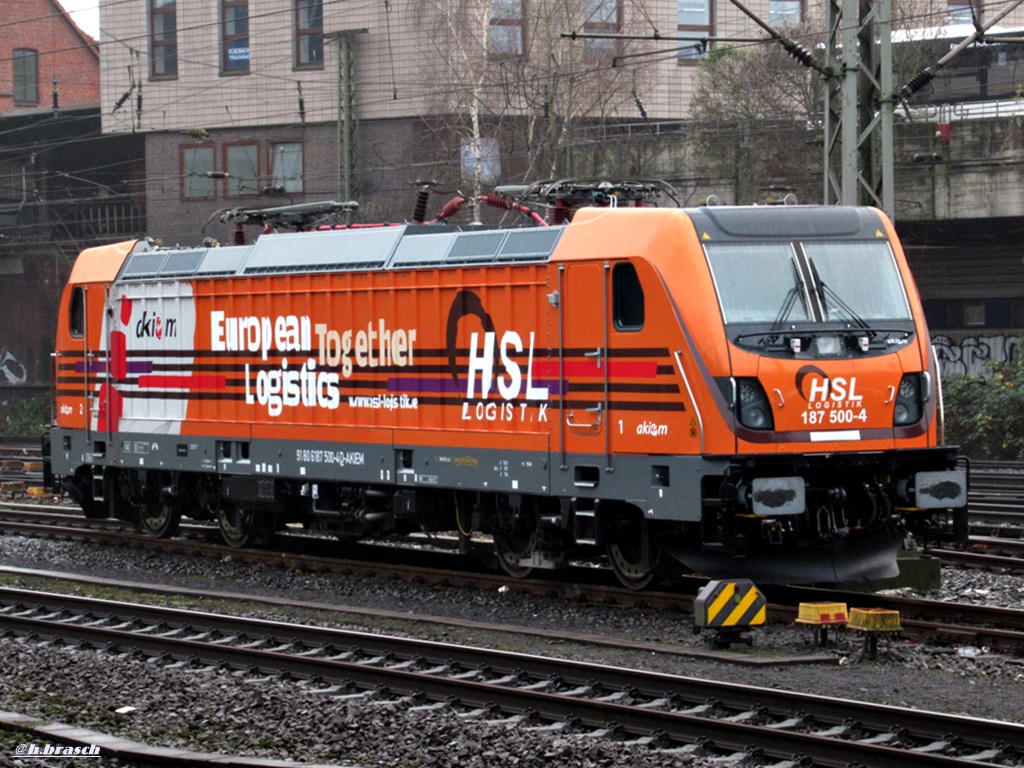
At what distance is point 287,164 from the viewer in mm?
43719

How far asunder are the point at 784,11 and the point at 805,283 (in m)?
30.5

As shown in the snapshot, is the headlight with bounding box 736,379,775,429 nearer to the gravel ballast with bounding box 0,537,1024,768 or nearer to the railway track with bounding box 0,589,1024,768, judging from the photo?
the gravel ballast with bounding box 0,537,1024,768

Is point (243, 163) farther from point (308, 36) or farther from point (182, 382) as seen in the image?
point (182, 382)

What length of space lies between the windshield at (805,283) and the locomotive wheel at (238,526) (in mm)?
7972

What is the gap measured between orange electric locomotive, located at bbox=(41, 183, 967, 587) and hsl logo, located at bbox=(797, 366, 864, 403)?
2 centimetres

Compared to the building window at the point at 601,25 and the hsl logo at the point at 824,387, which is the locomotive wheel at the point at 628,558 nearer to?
the hsl logo at the point at 824,387

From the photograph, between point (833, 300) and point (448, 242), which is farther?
point (448, 242)

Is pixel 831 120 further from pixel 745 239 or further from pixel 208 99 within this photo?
pixel 208 99

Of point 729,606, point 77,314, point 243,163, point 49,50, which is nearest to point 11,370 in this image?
point 243,163

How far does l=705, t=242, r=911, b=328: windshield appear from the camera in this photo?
1319 centimetres

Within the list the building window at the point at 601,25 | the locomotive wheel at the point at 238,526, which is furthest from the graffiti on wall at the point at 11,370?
the locomotive wheel at the point at 238,526

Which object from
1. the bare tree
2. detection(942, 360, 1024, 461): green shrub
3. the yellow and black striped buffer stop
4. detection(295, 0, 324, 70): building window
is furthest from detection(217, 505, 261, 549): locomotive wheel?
detection(295, 0, 324, 70): building window

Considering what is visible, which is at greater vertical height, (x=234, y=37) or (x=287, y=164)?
(x=234, y=37)

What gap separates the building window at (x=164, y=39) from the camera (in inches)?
1766
